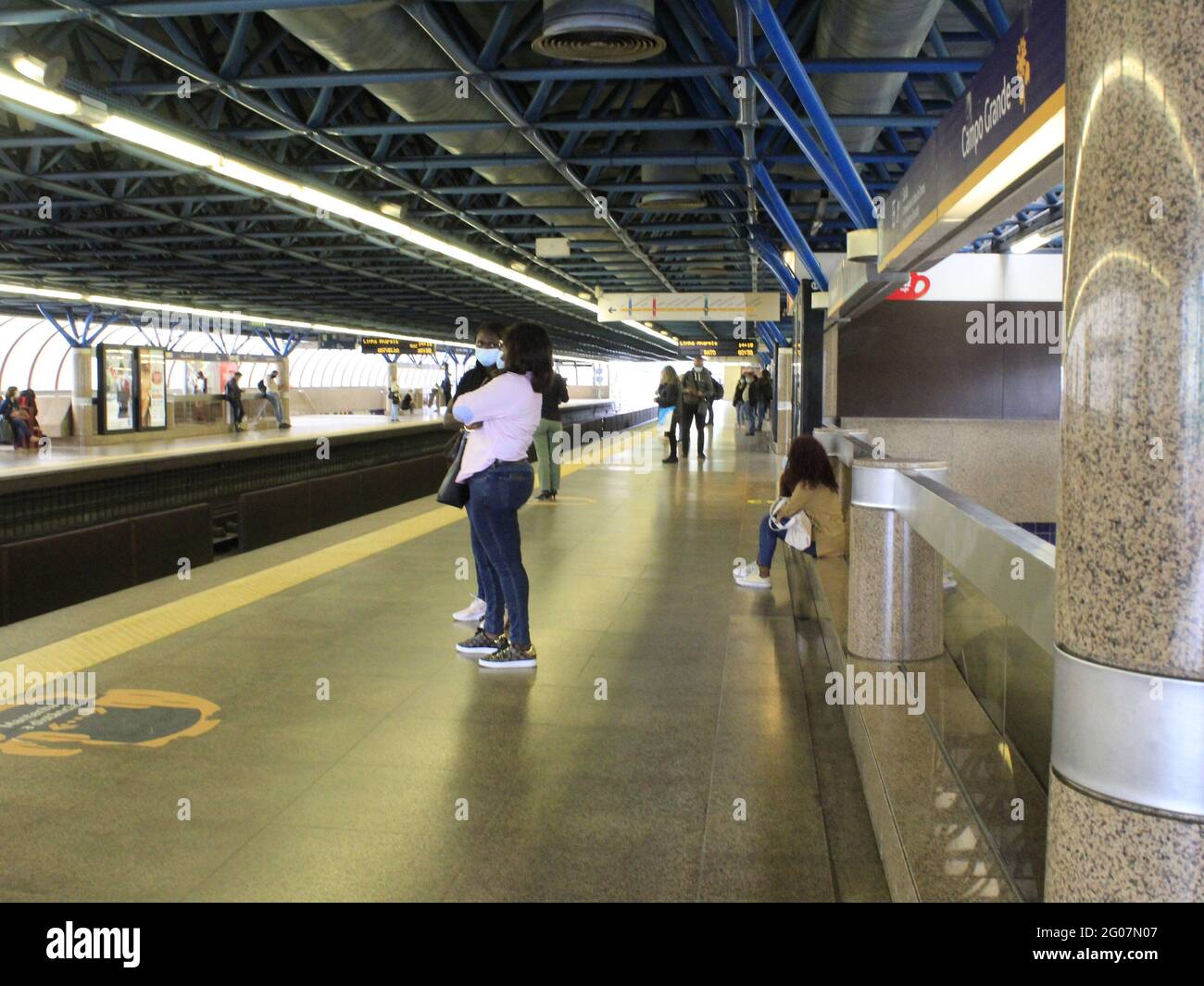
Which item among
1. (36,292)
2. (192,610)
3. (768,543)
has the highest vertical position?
(36,292)

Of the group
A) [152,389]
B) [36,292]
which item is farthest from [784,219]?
[36,292]

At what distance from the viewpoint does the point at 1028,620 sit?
305cm

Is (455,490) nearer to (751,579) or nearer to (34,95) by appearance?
(751,579)

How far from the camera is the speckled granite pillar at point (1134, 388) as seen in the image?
73.1 inches

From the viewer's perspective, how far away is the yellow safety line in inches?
242

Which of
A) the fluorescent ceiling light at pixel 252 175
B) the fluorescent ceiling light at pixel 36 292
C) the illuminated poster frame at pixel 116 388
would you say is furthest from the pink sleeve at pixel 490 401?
the fluorescent ceiling light at pixel 36 292

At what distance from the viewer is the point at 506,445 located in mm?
5891

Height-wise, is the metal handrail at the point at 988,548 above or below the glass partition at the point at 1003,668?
above

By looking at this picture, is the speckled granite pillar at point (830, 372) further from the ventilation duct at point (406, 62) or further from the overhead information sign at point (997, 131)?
the overhead information sign at point (997, 131)

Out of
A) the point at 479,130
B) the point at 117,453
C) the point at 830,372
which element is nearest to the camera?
the point at 479,130

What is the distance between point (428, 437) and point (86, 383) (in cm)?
691

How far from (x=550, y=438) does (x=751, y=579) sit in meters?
4.90

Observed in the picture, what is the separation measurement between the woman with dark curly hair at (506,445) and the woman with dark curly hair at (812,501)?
2.97m
